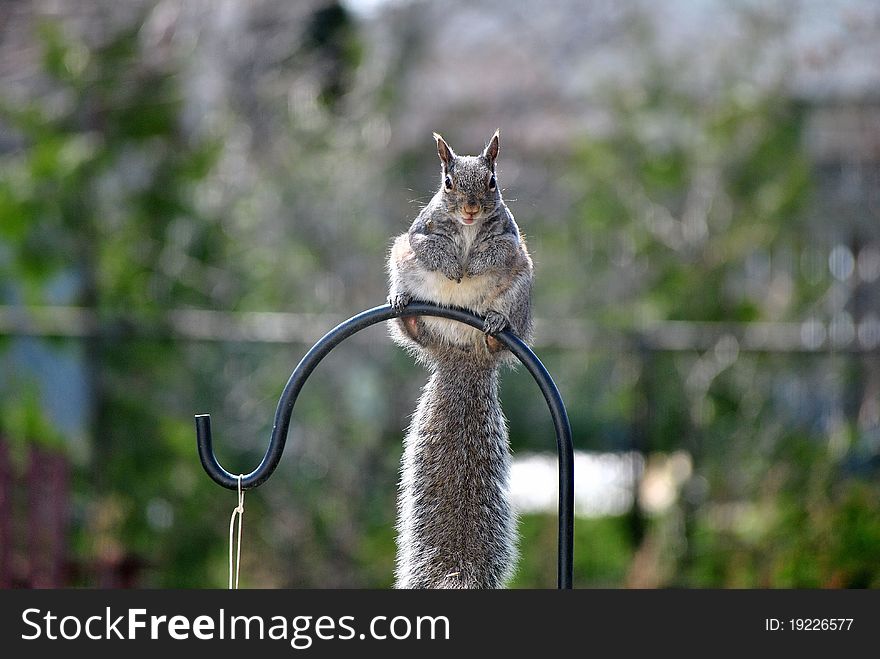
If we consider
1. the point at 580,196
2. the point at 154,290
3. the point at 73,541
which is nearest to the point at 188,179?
the point at 154,290

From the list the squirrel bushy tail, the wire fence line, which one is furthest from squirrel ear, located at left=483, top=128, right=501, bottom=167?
the wire fence line

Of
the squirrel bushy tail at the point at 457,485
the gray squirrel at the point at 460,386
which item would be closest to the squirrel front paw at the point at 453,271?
the gray squirrel at the point at 460,386

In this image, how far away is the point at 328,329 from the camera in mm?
4215

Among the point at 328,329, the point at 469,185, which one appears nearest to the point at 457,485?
the point at 469,185

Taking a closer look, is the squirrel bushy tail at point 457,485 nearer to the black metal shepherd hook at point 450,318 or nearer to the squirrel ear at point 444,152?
the black metal shepherd hook at point 450,318

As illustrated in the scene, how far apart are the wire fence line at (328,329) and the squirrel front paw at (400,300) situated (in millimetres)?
2433

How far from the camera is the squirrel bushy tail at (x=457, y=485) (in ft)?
5.38

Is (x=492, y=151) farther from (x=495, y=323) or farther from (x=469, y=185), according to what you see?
(x=495, y=323)

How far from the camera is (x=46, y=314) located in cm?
422

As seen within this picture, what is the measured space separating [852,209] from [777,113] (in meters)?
0.70

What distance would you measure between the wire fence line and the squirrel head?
248cm

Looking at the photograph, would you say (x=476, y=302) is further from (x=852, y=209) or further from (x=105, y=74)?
(x=852, y=209)

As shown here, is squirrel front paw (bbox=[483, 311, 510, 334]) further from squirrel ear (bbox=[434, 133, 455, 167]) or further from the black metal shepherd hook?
squirrel ear (bbox=[434, 133, 455, 167])

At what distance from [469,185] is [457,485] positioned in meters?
0.47
